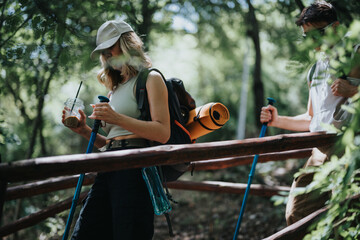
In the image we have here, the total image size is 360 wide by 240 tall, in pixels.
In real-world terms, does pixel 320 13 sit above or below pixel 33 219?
above

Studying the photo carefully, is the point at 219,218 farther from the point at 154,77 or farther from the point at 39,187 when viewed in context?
the point at 154,77

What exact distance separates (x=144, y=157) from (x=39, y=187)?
6.37 feet

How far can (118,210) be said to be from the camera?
193 centimetres

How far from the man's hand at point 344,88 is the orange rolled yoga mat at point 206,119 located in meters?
0.73

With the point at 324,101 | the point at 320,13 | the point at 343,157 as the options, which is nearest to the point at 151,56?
the point at 320,13

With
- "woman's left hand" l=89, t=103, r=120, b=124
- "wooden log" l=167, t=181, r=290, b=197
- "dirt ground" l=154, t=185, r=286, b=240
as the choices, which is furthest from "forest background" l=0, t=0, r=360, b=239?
"wooden log" l=167, t=181, r=290, b=197

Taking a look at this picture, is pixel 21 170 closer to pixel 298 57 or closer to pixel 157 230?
pixel 298 57

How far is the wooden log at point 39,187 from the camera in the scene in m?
3.13

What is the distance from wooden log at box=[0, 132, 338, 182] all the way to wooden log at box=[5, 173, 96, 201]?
1.77 metres

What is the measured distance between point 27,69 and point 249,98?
11.9m

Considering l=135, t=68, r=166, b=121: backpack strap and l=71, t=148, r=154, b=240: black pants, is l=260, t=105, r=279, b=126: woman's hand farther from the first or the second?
l=71, t=148, r=154, b=240: black pants

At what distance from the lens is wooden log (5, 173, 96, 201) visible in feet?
10.3

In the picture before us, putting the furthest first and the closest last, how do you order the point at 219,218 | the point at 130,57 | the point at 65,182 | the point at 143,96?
the point at 219,218 → the point at 65,182 → the point at 130,57 → the point at 143,96

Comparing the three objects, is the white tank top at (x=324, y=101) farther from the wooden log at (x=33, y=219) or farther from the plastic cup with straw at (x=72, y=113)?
the wooden log at (x=33, y=219)
